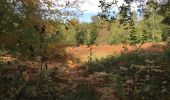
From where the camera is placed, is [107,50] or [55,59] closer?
[55,59]

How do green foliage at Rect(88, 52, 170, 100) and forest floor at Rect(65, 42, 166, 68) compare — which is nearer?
green foliage at Rect(88, 52, 170, 100)

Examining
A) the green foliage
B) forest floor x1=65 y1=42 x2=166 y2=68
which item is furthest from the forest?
forest floor x1=65 y1=42 x2=166 y2=68

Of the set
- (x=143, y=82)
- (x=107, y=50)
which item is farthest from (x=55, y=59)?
(x=107, y=50)

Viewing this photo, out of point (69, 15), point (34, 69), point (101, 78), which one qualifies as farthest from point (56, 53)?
point (34, 69)

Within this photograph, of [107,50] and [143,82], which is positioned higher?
[107,50]

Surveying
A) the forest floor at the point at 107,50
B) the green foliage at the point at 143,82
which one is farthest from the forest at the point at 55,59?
the forest floor at the point at 107,50

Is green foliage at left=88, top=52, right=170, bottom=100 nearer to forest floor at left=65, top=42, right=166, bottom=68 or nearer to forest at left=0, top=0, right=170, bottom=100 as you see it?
forest at left=0, top=0, right=170, bottom=100

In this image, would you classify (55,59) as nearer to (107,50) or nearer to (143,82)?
(143,82)

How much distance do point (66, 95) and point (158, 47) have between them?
42.4 feet

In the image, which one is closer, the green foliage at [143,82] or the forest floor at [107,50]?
the green foliage at [143,82]

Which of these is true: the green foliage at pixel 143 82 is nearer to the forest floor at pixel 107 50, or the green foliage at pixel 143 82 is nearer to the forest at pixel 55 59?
the forest at pixel 55 59

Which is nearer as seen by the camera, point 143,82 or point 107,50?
point 143,82

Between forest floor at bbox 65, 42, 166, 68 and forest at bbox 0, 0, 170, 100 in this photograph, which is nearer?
forest at bbox 0, 0, 170, 100

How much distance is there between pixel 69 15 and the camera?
11.7 m
